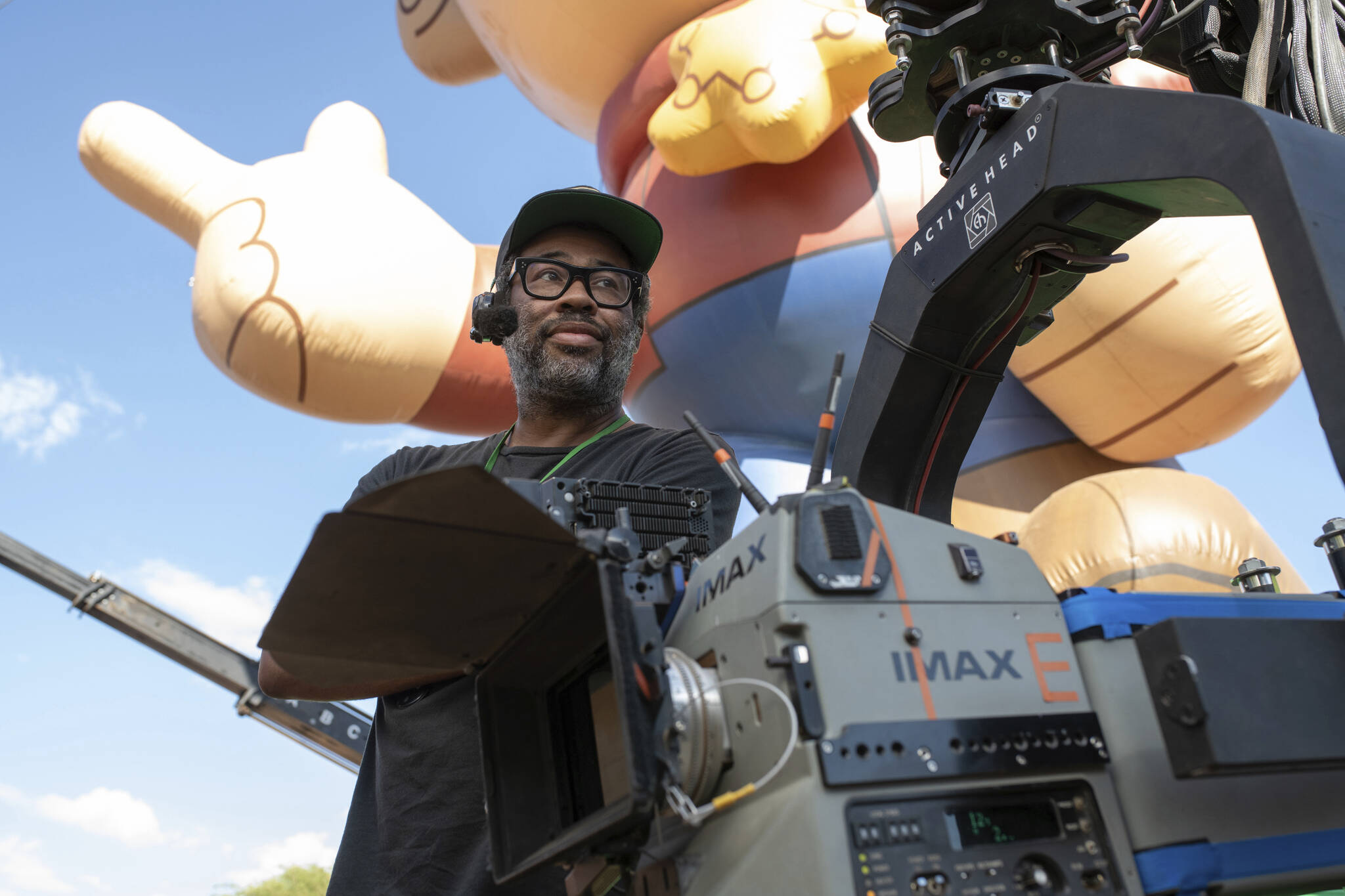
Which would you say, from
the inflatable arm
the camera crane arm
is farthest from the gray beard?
the camera crane arm

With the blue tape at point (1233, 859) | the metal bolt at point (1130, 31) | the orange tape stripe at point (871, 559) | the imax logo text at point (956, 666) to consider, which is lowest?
the blue tape at point (1233, 859)

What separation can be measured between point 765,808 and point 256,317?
3492 millimetres

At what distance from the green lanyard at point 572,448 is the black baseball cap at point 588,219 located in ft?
0.87

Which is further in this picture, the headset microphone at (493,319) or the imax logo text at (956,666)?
the headset microphone at (493,319)

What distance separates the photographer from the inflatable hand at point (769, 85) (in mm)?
3219

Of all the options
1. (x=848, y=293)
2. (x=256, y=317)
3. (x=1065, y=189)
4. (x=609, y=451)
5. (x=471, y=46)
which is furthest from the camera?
(x=471, y=46)

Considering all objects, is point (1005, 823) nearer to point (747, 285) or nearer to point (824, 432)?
point (824, 432)

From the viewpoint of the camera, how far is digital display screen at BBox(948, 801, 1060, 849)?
0.82 m

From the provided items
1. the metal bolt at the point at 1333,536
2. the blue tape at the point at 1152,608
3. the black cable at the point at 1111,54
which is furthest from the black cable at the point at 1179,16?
the blue tape at the point at 1152,608

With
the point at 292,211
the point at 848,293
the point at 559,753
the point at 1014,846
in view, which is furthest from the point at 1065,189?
the point at 292,211

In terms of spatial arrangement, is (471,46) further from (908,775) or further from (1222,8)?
(908,775)

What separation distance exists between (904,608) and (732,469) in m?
0.25

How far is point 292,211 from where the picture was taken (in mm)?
4023

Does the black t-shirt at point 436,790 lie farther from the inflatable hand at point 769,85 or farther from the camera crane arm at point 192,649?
the camera crane arm at point 192,649
